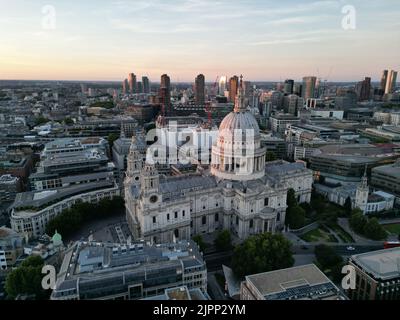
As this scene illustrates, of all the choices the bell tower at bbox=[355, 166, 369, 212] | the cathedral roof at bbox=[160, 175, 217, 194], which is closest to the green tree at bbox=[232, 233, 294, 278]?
the cathedral roof at bbox=[160, 175, 217, 194]

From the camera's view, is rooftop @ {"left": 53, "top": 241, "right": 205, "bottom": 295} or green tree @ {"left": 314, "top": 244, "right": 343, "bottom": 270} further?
green tree @ {"left": 314, "top": 244, "right": 343, "bottom": 270}

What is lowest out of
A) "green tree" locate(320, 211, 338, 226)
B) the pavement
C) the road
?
the road

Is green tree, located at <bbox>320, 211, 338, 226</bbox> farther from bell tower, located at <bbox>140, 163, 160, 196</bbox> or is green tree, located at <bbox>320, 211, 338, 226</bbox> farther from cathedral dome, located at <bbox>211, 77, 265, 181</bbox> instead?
bell tower, located at <bbox>140, 163, 160, 196</bbox>

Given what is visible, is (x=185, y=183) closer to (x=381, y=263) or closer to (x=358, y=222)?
(x=381, y=263)

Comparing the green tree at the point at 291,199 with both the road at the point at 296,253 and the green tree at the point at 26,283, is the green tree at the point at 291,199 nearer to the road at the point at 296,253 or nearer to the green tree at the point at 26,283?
the road at the point at 296,253

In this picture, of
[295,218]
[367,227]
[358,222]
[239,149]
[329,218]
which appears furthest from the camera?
[329,218]

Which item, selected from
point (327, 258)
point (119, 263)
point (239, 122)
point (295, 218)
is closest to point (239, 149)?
point (239, 122)

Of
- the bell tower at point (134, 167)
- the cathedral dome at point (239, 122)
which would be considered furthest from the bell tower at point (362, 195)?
the bell tower at point (134, 167)
